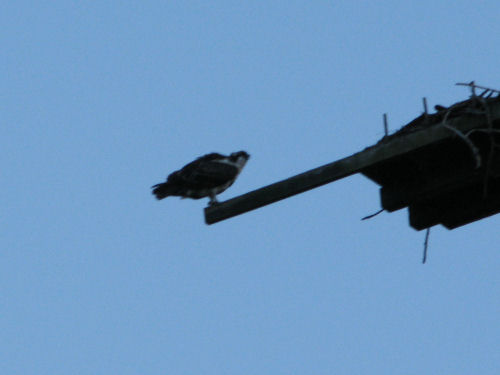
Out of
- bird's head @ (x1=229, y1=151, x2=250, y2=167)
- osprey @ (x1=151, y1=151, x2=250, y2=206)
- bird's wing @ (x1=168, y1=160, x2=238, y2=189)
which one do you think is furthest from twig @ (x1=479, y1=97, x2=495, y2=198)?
bird's head @ (x1=229, y1=151, x2=250, y2=167)

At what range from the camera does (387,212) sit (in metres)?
8.59

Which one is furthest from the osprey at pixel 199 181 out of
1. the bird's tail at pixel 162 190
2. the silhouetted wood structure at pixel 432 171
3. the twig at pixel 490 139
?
the twig at pixel 490 139

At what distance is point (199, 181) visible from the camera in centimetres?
1222

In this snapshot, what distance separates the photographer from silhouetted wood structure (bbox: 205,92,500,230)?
7793mm

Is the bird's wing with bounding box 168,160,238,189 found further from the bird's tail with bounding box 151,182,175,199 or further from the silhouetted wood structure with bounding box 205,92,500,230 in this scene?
the silhouetted wood structure with bounding box 205,92,500,230

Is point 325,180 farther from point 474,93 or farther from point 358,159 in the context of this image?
point 474,93

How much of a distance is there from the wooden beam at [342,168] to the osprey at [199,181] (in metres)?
3.57

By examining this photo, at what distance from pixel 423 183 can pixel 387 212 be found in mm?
379

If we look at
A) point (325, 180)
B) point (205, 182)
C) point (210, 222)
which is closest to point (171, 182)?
point (205, 182)

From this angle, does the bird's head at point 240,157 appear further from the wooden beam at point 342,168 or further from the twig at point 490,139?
the twig at point 490,139

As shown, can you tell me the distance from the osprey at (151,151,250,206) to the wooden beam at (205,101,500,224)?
3.57 metres

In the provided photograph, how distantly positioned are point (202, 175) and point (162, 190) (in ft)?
1.42

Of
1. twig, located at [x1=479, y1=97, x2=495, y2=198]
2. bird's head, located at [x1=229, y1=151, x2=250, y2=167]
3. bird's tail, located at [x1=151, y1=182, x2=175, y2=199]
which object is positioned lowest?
twig, located at [x1=479, y1=97, x2=495, y2=198]

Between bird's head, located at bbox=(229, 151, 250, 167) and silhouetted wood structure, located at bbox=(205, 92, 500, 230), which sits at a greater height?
bird's head, located at bbox=(229, 151, 250, 167)
